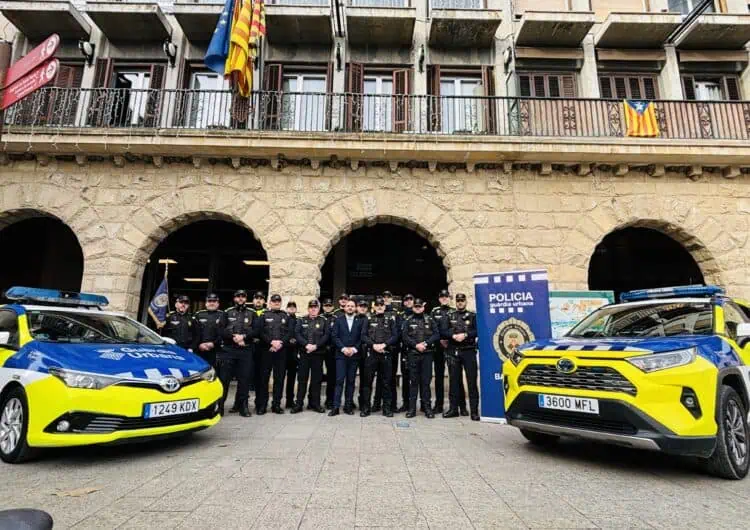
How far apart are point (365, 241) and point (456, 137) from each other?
4.84 meters

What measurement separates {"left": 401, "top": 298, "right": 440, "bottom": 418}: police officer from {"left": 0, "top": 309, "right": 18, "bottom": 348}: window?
5175 mm

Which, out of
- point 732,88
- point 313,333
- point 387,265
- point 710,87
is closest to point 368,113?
point 387,265

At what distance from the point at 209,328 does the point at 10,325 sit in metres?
2.70

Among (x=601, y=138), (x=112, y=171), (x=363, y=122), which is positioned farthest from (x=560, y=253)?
(x=112, y=171)

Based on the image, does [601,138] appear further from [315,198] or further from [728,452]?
[728,452]

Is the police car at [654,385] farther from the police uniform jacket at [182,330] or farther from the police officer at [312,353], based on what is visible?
the police uniform jacket at [182,330]

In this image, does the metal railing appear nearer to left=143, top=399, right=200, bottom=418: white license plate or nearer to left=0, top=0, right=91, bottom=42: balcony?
left=0, top=0, right=91, bottom=42: balcony

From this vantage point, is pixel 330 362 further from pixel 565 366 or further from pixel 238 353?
pixel 565 366

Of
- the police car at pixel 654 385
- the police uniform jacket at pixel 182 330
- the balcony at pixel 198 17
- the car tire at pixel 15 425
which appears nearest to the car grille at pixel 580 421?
the police car at pixel 654 385

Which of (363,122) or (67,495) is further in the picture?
(363,122)

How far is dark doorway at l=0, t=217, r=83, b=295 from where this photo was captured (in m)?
12.6

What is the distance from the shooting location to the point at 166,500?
312 cm

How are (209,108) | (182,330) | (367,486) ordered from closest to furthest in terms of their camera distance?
(367,486) → (182,330) → (209,108)

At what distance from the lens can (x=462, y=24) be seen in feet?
35.2
